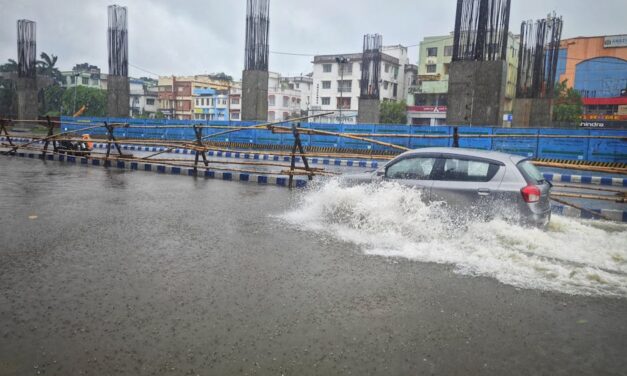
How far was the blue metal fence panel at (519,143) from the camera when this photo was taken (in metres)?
20.4

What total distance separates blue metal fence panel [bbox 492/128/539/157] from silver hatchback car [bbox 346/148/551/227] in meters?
14.5

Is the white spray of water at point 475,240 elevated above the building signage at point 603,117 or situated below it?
below

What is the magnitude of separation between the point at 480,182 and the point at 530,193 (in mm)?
691

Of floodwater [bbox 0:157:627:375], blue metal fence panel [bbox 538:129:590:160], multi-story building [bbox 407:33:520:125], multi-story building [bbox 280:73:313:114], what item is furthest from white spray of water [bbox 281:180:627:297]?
multi-story building [bbox 280:73:313:114]

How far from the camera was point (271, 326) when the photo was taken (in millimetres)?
3598

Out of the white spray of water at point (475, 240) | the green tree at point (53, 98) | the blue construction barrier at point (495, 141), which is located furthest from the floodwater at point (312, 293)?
the green tree at point (53, 98)

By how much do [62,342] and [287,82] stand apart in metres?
91.0

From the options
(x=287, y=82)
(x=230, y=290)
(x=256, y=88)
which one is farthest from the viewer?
(x=287, y=82)

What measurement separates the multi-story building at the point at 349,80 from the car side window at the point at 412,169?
60096mm

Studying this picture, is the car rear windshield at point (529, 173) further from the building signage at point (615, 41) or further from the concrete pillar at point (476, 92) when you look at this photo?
the building signage at point (615, 41)

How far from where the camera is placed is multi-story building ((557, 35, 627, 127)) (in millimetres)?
55844

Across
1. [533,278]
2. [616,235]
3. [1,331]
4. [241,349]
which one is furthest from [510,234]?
[1,331]

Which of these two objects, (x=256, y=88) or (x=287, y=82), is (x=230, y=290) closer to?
(x=256, y=88)

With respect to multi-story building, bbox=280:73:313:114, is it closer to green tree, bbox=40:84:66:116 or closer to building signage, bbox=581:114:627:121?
green tree, bbox=40:84:66:116
